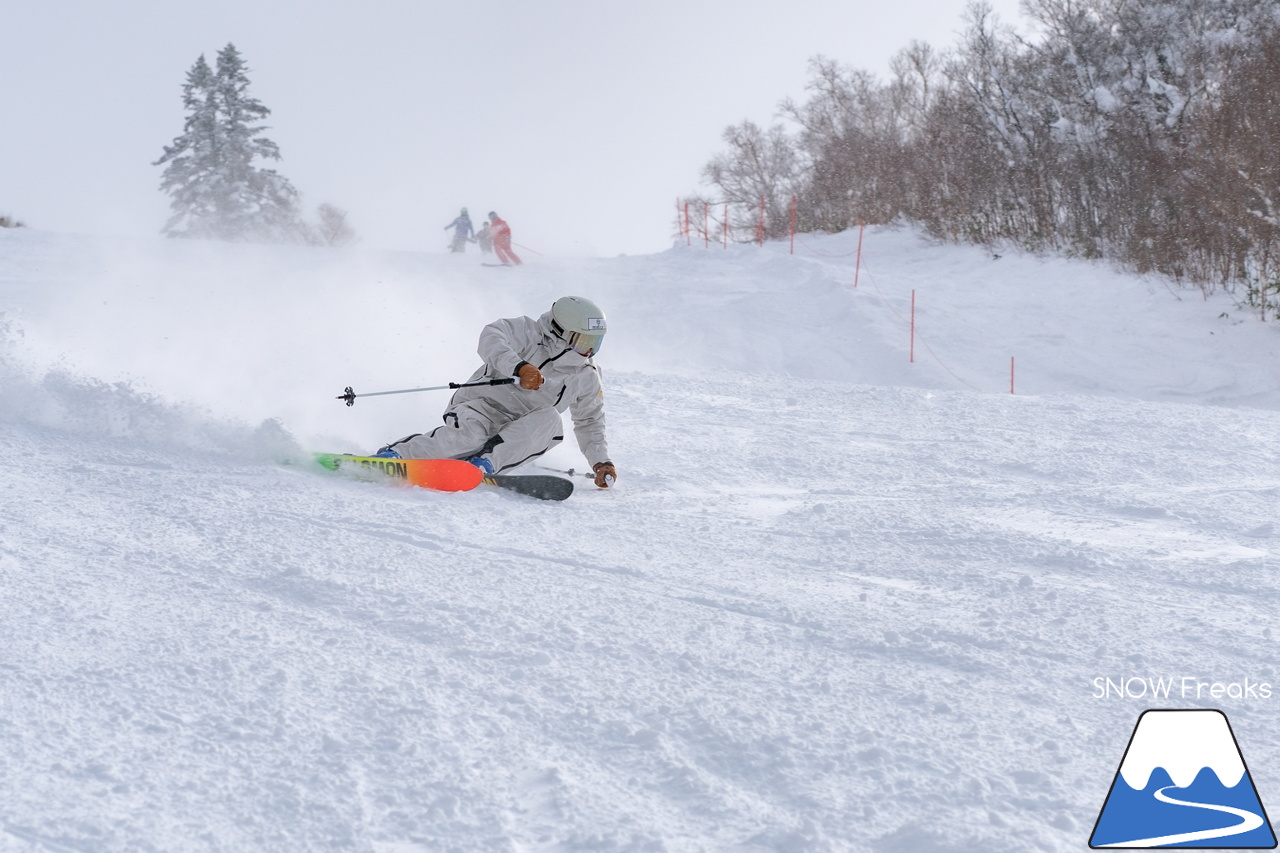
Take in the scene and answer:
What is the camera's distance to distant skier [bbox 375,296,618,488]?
5387mm

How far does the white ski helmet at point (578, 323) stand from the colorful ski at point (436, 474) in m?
0.86

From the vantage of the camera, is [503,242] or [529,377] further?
[503,242]

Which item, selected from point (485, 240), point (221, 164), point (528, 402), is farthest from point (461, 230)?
point (528, 402)

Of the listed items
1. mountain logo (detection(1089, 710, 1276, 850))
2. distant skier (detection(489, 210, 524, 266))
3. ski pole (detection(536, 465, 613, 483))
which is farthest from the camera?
distant skier (detection(489, 210, 524, 266))

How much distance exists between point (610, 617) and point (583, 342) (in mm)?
2583

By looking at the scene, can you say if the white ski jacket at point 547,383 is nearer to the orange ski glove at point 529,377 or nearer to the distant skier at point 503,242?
the orange ski glove at point 529,377

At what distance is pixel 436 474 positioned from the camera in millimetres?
5004

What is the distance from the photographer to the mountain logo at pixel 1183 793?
82.2 inches

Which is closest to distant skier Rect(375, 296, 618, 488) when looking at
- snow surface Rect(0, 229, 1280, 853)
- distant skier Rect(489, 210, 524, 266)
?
snow surface Rect(0, 229, 1280, 853)

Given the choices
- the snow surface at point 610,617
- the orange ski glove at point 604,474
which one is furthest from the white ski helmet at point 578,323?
the snow surface at point 610,617

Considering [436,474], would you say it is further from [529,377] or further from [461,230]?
[461,230]

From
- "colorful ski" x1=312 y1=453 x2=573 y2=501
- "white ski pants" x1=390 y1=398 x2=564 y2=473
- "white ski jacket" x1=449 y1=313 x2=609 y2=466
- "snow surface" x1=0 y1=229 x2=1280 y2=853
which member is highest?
"white ski jacket" x1=449 y1=313 x2=609 y2=466

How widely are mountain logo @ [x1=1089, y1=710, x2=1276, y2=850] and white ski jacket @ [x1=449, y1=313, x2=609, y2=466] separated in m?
3.59

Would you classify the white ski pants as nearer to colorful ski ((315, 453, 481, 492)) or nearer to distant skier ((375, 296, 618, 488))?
distant skier ((375, 296, 618, 488))
